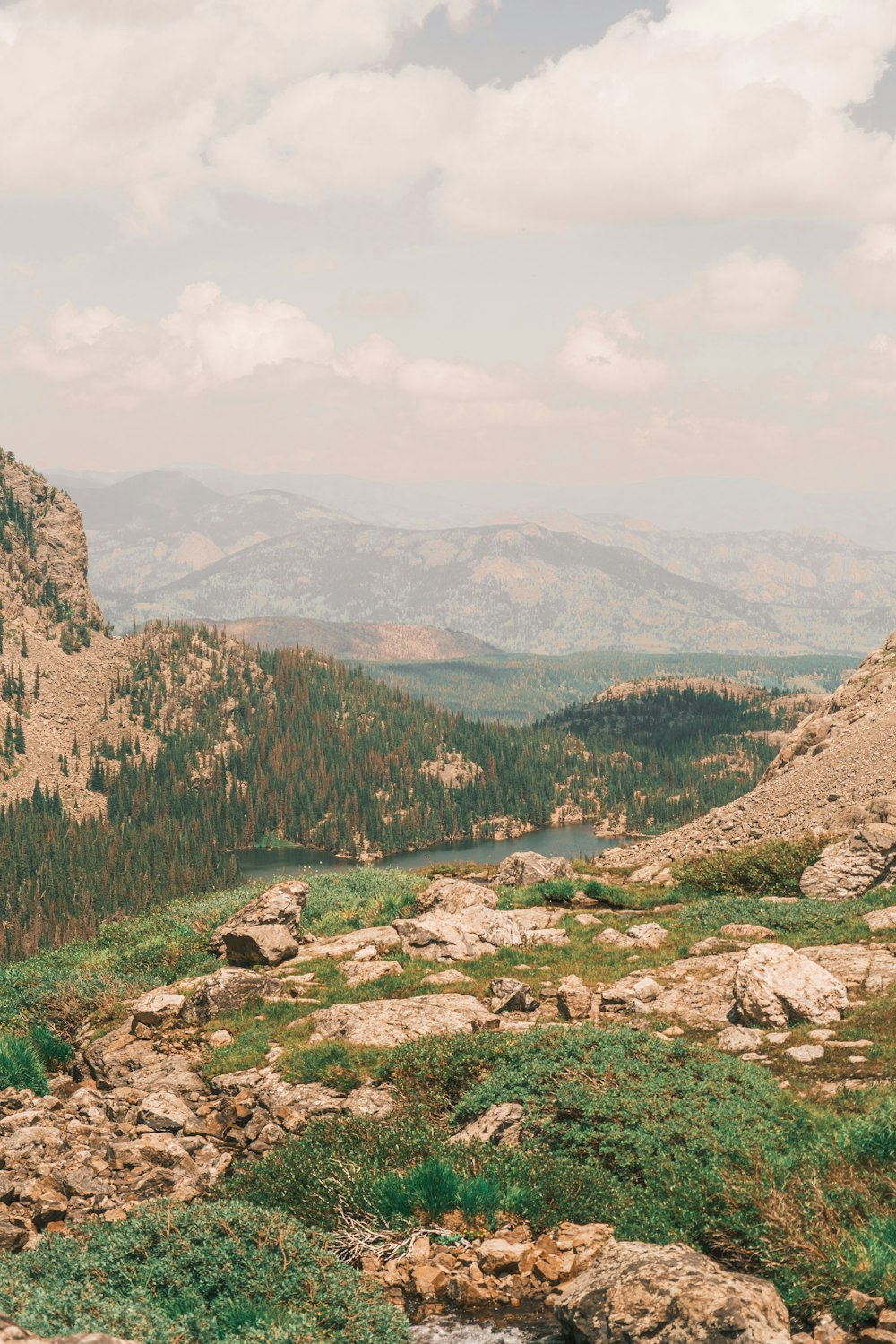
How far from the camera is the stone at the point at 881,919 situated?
31453mm

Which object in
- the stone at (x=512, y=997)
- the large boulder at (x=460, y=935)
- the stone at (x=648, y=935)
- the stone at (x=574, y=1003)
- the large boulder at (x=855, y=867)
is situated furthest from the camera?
the large boulder at (x=855, y=867)

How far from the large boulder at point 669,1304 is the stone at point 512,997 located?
616 inches

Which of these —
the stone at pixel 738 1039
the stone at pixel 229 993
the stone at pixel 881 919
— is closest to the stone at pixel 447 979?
the stone at pixel 229 993

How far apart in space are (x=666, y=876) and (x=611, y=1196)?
4176 centimetres

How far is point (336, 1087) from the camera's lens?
22156mm

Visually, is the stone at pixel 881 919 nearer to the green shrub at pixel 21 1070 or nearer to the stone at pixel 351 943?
the stone at pixel 351 943

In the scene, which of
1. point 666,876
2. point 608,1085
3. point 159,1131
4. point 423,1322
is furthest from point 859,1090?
point 666,876

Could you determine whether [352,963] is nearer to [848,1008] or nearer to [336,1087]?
[336,1087]

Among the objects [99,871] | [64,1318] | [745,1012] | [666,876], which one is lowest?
[99,871]

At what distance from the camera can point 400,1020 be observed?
2666 centimetres


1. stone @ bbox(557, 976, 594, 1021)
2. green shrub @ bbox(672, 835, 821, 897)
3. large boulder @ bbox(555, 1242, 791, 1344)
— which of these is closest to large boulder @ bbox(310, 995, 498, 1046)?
stone @ bbox(557, 976, 594, 1021)

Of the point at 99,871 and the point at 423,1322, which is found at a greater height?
the point at 423,1322

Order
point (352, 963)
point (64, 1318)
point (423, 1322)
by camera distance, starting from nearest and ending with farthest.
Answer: point (64, 1318)
point (423, 1322)
point (352, 963)

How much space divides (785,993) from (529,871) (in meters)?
31.1
